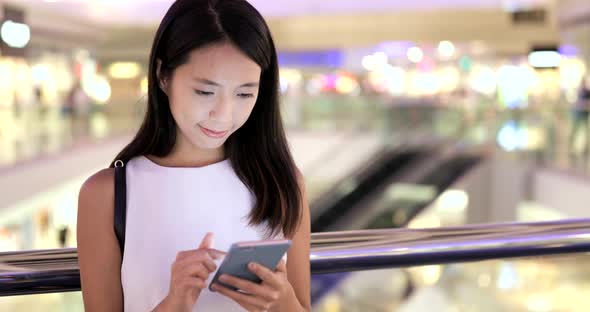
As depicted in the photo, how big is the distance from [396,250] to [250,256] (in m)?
0.70

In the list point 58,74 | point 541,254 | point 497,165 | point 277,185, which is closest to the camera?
point 277,185

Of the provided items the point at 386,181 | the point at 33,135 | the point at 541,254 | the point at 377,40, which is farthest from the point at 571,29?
the point at 541,254

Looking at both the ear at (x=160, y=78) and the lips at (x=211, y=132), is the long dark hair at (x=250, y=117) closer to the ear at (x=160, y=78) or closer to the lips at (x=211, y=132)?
→ the ear at (x=160, y=78)

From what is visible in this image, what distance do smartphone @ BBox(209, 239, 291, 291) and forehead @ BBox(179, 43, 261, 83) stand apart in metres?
0.29

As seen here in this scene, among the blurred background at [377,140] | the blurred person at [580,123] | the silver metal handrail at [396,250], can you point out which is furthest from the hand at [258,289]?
the blurred person at [580,123]

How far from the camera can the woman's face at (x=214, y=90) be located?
1.22m

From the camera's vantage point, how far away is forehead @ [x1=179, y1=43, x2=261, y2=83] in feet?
4.01

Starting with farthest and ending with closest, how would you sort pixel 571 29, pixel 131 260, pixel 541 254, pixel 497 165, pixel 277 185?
pixel 571 29, pixel 497 165, pixel 541 254, pixel 277 185, pixel 131 260

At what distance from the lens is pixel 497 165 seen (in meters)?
13.4

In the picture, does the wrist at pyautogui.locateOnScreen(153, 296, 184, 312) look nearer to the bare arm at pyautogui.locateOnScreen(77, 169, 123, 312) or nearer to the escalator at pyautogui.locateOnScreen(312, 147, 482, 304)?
the bare arm at pyautogui.locateOnScreen(77, 169, 123, 312)

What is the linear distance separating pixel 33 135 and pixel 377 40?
10.5 meters

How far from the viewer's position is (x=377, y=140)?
18875mm

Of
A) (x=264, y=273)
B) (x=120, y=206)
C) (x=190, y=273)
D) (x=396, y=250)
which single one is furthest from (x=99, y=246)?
(x=396, y=250)

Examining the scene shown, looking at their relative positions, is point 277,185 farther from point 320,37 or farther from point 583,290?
point 320,37
